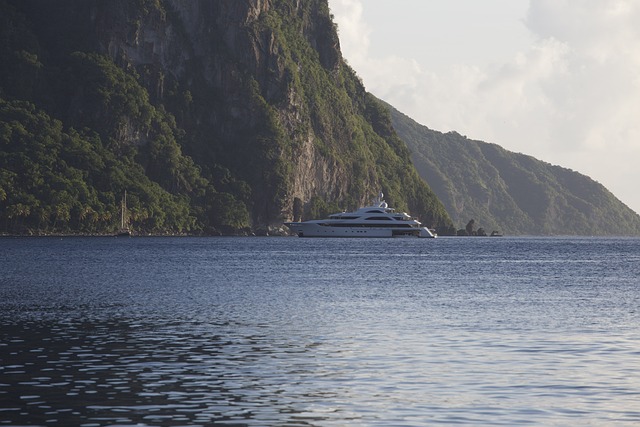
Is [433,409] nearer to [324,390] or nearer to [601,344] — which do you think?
[324,390]

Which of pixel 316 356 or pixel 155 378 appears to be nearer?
pixel 155 378

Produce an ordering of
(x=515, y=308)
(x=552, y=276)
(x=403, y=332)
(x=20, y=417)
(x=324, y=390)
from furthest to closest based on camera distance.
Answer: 1. (x=552, y=276)
2. (x=515, y=308)
3. (x=403, y=332)
4. (x=324, y=390)
5. (x=20, y=417)

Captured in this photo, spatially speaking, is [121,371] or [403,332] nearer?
[121,371]

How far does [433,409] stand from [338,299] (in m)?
47.0

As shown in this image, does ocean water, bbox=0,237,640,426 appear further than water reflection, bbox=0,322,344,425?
Yes

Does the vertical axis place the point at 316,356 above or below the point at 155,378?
above

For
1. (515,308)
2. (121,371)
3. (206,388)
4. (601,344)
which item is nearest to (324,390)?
(206,388)

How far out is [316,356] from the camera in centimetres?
4744

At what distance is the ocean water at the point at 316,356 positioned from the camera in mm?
34406

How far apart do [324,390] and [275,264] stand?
111 meters

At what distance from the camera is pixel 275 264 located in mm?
149000

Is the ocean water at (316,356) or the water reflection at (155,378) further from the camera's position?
the ocean water at (316,356)

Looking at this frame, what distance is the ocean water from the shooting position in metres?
34.4

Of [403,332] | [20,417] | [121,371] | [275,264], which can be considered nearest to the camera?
[20,417]
